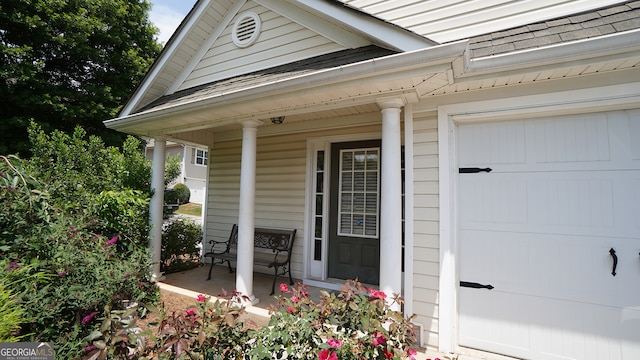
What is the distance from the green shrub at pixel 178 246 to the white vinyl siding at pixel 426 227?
4.76 m

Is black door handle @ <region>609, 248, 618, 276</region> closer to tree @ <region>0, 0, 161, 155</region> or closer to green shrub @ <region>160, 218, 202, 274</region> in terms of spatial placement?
green shrub @ <region>160, 218, 202, 274</region>

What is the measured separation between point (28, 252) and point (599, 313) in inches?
193

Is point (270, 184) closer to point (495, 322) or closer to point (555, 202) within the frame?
point (495, 322)

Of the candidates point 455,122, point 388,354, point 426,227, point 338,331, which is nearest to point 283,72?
point 455,122

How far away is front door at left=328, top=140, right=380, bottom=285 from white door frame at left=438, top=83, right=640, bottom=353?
5.16 ft

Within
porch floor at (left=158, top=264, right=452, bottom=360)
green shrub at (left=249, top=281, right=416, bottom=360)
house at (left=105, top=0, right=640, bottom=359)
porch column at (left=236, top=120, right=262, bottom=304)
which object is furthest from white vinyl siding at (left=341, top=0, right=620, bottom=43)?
porch floor at (left=158, top=264, right=452, bottom=360)

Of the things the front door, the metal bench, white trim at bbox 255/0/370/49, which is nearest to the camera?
white trim at bbox 255/0/370/49

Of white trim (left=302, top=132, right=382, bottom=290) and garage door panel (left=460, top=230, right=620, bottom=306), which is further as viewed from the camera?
white trim (left=302, top=132, right=382, bottom=290)

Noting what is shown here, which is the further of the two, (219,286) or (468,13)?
(219,286)

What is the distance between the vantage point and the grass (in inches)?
659

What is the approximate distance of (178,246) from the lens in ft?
19.4

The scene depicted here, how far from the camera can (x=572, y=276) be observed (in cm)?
258

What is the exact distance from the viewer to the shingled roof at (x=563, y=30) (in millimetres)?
2291

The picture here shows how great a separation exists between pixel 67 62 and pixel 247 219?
12.2 metres
